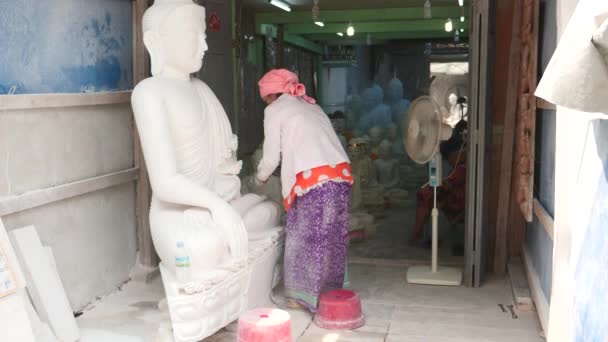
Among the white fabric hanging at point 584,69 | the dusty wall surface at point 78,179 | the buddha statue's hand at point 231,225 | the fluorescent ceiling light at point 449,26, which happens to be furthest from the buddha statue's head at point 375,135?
the white fabric hanging at point 584,69

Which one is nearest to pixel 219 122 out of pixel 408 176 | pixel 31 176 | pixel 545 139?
pixel 31 176

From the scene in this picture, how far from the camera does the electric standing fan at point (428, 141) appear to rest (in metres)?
4.82

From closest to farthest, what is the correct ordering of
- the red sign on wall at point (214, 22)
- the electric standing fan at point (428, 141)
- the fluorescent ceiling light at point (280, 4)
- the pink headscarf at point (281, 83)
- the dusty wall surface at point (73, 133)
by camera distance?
the dusty wall surface at point (73, 133) < the pink headscarf at point (281, 83) < the electric standing fan at point (428, 141) < the red sign on wall at point (214, 22) < the fluorescent ceiling light at point (280, 4)

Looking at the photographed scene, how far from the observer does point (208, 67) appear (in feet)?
18.1

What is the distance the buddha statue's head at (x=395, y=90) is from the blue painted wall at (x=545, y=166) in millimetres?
2951

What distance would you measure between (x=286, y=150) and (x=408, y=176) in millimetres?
3862

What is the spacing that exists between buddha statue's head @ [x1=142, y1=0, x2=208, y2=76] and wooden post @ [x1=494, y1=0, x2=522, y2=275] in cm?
244

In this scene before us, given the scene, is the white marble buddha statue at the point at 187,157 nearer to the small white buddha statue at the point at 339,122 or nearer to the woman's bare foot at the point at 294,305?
the woman's bare foot at the point at 294,305

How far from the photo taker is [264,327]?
317 centimetres

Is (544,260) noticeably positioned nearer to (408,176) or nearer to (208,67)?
(208,67)

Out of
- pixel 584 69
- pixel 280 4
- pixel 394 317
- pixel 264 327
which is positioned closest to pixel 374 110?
pixel 280 4

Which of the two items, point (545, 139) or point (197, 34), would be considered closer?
point (197, 34)

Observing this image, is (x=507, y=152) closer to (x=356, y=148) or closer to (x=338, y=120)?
(x=356, y=148)

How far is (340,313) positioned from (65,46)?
2.19 metres
